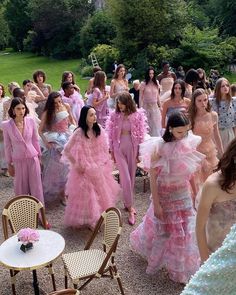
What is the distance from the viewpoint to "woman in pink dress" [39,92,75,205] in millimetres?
6797

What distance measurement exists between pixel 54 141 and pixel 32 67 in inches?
1187

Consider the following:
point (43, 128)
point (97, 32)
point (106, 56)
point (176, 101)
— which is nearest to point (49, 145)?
point (43, 128)

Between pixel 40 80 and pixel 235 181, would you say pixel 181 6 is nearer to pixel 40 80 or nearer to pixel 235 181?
pixel 40 80

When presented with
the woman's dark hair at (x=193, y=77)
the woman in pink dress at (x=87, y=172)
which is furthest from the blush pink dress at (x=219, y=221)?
the woman's dark hair at (x=193, y=77)

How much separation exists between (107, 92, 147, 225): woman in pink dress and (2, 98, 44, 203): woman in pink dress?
124 cm

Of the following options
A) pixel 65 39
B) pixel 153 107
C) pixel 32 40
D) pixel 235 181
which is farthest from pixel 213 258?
pixel 32 40

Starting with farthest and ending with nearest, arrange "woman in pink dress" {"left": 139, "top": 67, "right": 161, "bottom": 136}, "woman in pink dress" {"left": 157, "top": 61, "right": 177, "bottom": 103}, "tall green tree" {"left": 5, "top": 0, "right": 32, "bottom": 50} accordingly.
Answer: "tall green tree" {"left": 5, "top": 0, "right": 32, "bottom": 50}, "woman in pink dress" {"left": 157, "top": 61, "right": 177, "bottom": 103}, "woman in pink dress" {"left": 139, "top": 67, "right": 161, "bottom": 136}

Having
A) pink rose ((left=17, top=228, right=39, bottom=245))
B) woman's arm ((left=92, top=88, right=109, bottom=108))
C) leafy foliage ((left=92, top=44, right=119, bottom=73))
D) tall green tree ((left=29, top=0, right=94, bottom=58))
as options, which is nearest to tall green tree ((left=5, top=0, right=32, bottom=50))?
tall green tree ((left=29, top=0, right=94, bottom=58))

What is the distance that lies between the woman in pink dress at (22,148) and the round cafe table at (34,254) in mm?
1697

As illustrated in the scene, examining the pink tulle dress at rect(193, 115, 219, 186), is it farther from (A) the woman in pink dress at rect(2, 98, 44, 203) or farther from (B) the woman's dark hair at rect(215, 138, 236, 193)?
(B) the woman's dark hair at rect(215, 138, 236, 193)

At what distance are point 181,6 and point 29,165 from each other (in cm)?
1990

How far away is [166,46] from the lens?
77.5 feet

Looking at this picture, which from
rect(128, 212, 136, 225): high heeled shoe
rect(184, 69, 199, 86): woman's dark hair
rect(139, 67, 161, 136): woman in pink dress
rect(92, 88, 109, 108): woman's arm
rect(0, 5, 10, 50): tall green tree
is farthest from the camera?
rect(0, 5, 10, 50): tall green tree

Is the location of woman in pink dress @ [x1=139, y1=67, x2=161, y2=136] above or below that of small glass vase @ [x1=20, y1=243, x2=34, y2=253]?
above
